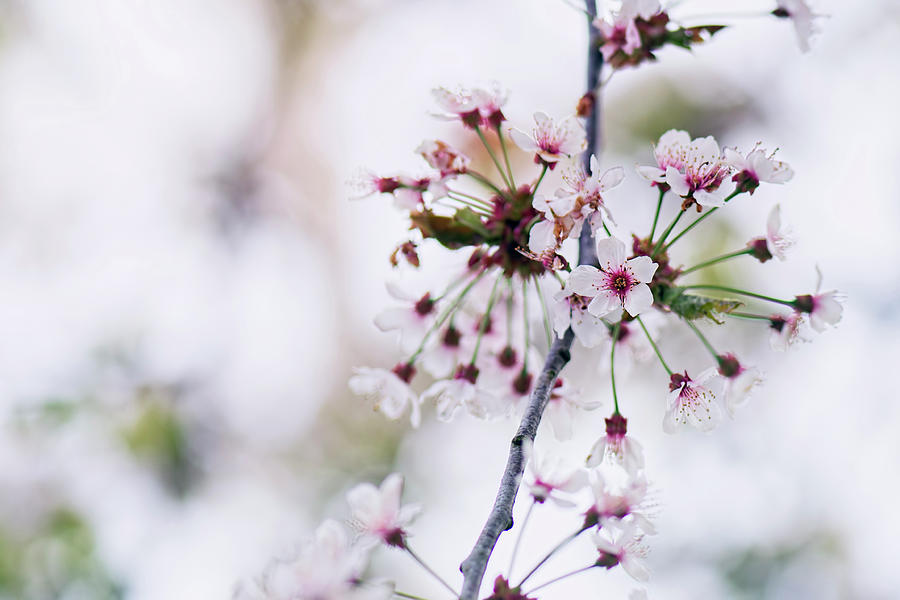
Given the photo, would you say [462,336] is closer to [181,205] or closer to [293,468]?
[293,468]

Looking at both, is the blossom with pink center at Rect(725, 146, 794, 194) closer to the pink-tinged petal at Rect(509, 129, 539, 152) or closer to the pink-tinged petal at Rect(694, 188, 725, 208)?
the pink-tinged petal at Rect(694, 188, 725, 208)

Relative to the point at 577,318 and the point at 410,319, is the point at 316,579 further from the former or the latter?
the point at 410,319

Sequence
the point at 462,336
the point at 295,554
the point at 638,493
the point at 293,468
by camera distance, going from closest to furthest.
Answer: the point at 295,554 → the point at 638,493 → the point at 462,336 → the point at 293,468

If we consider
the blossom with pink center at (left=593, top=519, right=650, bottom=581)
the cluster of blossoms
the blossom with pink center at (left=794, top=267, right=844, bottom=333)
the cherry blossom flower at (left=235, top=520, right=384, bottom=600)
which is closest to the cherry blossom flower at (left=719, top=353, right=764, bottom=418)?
the cluster of blossoms

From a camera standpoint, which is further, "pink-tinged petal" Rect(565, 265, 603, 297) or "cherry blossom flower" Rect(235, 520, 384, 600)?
"pink-tinged petal" Rect(565, 265, 603, 297)

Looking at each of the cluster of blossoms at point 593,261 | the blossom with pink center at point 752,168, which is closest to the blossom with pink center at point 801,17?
the cluster of blossoms at point 593,261

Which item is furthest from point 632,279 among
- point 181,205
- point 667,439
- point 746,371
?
point 181,205
